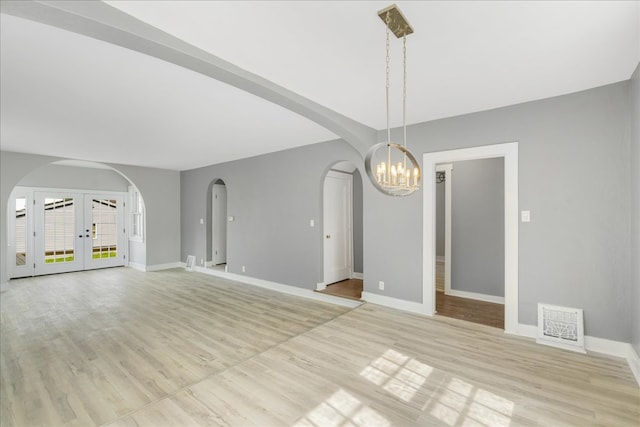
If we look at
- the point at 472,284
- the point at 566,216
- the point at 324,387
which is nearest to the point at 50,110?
the point at 324,387

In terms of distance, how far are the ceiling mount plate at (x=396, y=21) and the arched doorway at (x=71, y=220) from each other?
25.8ft

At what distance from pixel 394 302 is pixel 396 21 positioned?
11.8 feet

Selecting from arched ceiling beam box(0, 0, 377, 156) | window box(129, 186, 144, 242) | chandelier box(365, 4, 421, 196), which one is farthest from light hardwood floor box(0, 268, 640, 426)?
window box(129, 186, 144, 242)

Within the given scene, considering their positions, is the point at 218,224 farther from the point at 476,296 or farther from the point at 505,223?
the point at 505,223

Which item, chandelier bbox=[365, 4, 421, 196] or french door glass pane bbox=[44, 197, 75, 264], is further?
french door glass pane bbox=[44, 197, 75, 264]

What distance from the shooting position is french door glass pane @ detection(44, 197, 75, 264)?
727 centimetres

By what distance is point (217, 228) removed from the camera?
26.1ft

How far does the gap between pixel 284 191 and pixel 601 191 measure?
4.56 meters

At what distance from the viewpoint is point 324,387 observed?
7.93 ft

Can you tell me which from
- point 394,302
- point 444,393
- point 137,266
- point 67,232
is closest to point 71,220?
point 67,232

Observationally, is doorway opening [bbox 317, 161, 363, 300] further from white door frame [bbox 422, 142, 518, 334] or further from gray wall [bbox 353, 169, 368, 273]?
white door frame [bbox 422, 142, 518, 334]

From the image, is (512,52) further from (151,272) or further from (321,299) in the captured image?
(151,272)

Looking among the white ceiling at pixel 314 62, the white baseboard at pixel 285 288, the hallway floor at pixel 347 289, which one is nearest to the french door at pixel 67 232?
the white baseboard at pixel 285 288

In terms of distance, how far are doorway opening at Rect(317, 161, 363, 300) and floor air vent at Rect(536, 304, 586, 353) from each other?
8.21 ft
